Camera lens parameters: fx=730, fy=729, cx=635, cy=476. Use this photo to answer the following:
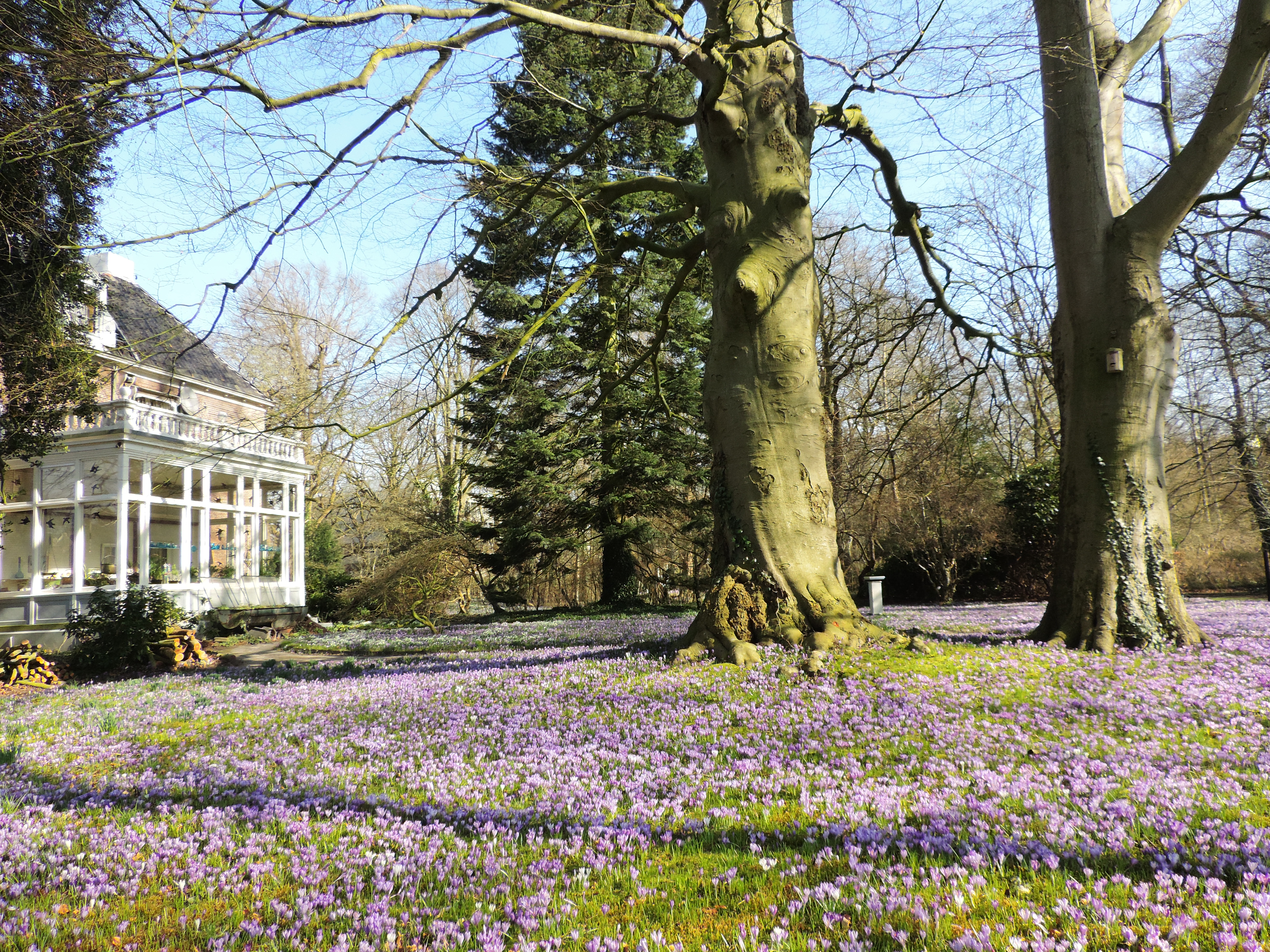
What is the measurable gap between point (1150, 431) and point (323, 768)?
7826mm

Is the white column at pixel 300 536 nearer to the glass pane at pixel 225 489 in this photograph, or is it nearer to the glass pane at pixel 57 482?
the glass pane at pixel 225 489

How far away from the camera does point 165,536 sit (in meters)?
26.9

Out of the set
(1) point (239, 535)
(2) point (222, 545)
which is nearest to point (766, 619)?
(1) point (239, 535)

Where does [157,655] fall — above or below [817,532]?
below

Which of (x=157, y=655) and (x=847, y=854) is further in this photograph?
(x=157, y=655)

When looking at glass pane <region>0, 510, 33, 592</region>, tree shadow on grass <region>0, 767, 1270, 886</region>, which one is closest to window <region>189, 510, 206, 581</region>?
glass pane <region>0, 510, 33, 592</region>

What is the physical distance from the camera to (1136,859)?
251 centimetres

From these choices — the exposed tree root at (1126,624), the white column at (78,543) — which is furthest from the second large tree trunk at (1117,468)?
the white column at (78,543)

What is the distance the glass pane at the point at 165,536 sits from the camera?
24406mm

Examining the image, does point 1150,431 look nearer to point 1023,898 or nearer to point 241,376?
point 1023,898

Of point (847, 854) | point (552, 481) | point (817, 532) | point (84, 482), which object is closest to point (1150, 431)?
point (817, 532)

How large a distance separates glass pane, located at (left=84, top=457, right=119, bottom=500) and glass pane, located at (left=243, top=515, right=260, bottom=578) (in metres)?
4.56

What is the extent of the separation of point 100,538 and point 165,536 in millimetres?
2756

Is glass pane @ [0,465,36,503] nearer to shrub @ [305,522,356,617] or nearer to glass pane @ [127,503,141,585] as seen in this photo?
glass pane @ [127,503,141,585]
